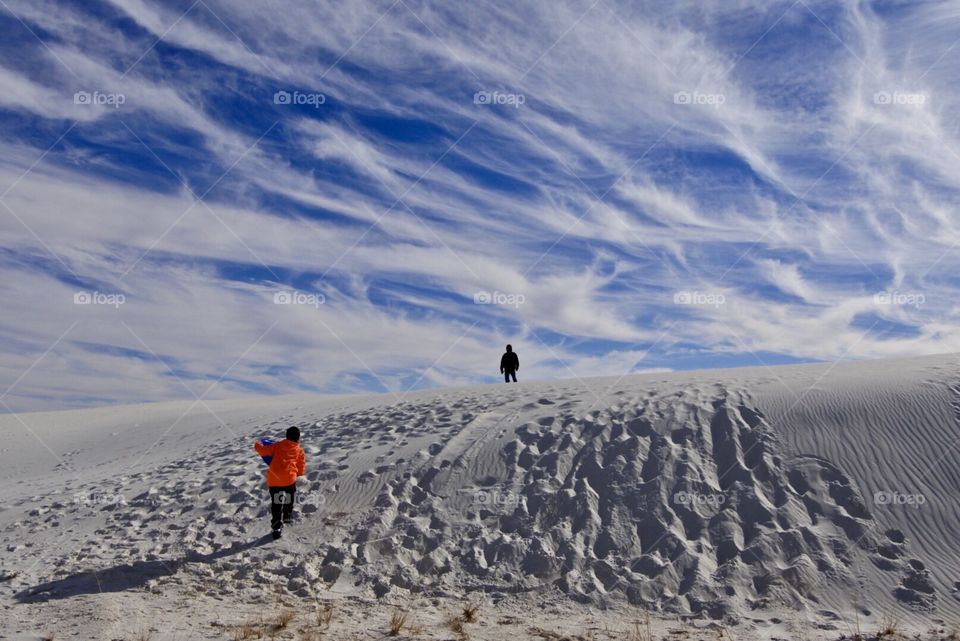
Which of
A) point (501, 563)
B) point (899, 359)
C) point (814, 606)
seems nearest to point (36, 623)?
point (501, 563)

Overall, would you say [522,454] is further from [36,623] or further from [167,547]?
[36,623]

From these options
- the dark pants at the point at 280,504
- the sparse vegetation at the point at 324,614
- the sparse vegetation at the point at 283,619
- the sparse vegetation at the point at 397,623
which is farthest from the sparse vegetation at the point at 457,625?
the dark pants at the point at 280,504

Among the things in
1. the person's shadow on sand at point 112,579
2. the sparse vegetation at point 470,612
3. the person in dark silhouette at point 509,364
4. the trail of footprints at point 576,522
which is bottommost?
the sparse vegetation at point 470,612

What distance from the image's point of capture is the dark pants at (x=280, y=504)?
9586 millimetres

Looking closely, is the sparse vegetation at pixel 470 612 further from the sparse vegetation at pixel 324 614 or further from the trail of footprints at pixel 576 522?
the sparse vegetation at pixel 324 614

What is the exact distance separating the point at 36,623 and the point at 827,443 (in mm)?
10386

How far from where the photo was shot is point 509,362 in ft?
62.6

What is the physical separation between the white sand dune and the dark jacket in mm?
4454

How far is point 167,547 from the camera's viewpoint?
31.0ft

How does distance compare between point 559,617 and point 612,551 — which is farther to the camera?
point 612,551

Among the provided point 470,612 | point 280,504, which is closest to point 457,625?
point 470,612

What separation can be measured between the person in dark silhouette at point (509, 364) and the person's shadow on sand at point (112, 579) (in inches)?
412

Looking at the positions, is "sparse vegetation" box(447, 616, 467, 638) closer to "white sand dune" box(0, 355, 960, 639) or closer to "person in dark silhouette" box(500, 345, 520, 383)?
"white sand dune" box(0, 355, 960, 639)

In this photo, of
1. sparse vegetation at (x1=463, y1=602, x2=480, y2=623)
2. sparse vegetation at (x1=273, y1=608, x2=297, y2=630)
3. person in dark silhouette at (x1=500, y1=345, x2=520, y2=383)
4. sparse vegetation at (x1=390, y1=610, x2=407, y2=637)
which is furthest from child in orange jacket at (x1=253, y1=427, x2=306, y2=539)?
person in dark silhouette at (x1=500, y1=345, x2=520, y2=383)
